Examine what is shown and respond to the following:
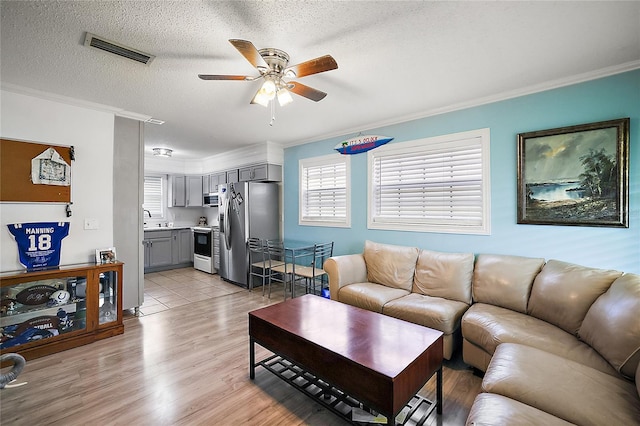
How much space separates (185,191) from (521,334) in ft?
21.9

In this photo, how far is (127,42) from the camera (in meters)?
2.00

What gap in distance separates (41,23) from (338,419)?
3.25 meters

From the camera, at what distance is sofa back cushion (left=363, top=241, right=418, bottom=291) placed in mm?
3256

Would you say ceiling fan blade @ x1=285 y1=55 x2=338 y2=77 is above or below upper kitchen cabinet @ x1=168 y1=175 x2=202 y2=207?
above

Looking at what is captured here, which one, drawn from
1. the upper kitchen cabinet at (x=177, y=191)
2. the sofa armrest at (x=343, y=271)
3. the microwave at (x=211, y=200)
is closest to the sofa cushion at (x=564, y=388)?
the sofa armrest at (x=343, y=271)

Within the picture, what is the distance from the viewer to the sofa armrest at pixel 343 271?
3294mm

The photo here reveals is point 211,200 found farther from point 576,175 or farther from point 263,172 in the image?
point 576,175

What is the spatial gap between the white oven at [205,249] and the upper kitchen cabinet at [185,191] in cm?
76

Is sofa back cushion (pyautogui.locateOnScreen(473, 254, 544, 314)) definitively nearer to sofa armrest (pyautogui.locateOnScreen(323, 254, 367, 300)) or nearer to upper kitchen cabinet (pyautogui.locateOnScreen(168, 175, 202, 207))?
sofa armrest (pyautogui.locateOnScreen(323, 254, 367, 300))

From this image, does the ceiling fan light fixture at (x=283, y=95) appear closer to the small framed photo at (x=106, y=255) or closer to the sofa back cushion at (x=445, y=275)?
the sofa back cushion at (x=445, y=275)

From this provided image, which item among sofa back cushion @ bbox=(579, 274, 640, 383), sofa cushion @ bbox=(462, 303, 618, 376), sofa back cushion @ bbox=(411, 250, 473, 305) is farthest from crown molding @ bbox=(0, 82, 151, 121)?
sofa back cushion @ bbox=(579, 274, 640, 383)

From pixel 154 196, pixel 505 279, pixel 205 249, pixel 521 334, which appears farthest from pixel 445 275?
pixel 154 196

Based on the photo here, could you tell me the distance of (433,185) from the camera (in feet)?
11.3

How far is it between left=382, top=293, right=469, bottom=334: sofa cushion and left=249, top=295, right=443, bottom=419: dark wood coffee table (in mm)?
506
